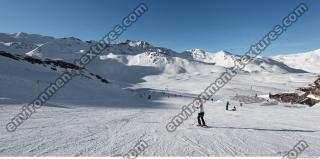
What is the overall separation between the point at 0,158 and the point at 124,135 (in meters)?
5.55

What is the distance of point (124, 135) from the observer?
12.9 meters

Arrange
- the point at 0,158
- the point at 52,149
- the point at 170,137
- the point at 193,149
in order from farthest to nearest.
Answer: the point at 170,137 → the point at 193,149 → the point at 52,149 → the point at 0,158

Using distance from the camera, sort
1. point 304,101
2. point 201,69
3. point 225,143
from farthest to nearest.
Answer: point 201,69
point 304,101
point 225,143

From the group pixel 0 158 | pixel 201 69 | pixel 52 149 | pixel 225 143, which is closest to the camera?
pixel 0 158

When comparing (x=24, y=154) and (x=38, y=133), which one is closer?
(x=24, y=154)

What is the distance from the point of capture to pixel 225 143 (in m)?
11.7

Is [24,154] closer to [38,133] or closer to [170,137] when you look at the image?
[38,133]

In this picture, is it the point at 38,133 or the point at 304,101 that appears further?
the point at 304,101

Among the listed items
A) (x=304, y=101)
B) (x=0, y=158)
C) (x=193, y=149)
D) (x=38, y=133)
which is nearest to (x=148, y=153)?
(x=193, y=149)

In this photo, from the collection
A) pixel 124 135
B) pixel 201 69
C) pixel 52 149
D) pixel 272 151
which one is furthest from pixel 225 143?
pixel 201 69

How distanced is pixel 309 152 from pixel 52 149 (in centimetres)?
963

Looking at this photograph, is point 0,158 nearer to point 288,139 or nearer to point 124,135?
point 124,135

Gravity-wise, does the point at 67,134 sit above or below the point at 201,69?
below

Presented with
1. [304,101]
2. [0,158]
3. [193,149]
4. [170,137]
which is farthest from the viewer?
[304,101]
